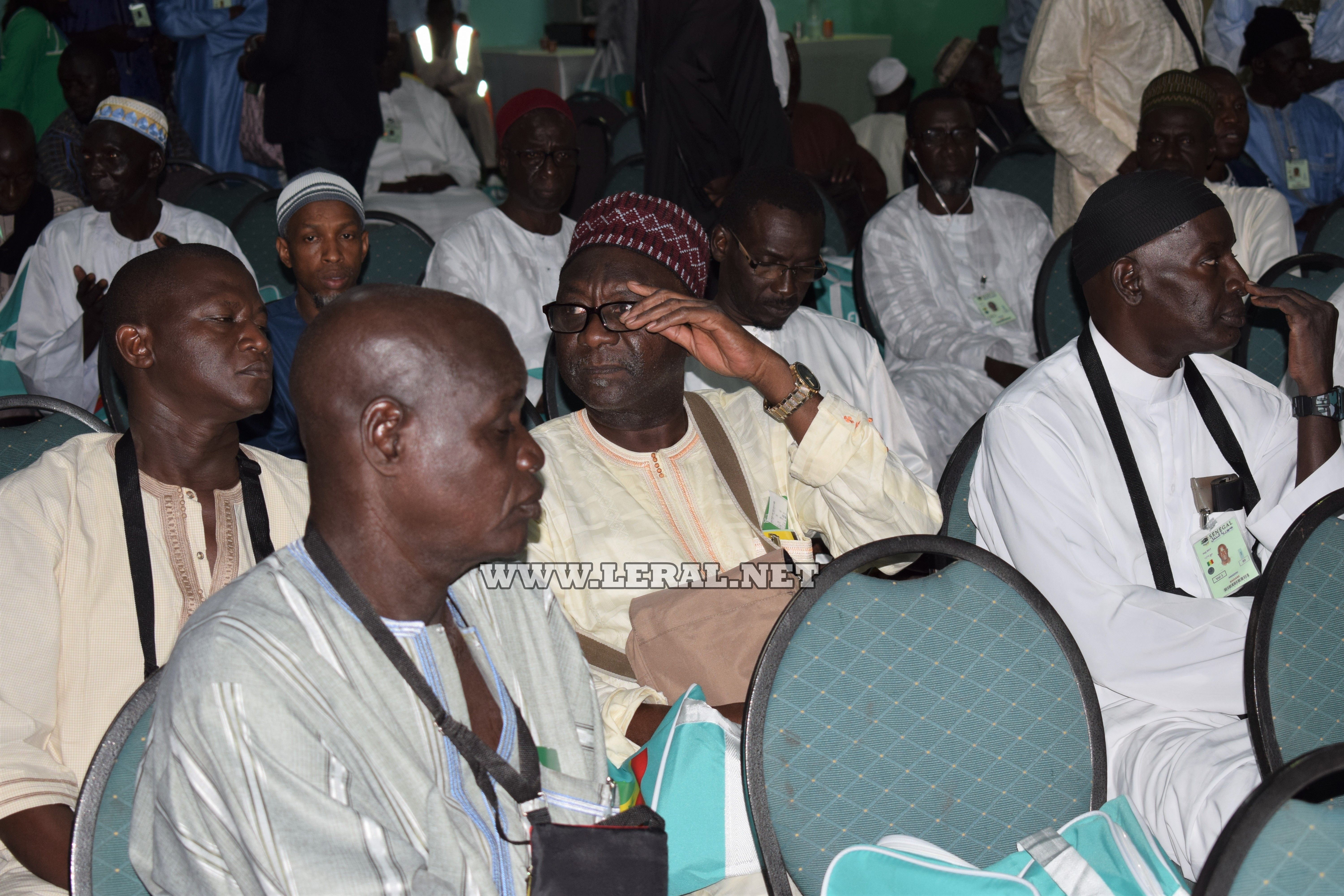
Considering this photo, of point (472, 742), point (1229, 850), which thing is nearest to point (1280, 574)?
point (1229, 850)

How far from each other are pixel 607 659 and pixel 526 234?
10.0 feet

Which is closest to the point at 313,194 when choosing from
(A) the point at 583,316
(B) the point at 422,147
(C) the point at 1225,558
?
(A) the point at 583,316

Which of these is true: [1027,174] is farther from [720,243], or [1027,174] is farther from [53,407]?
[53,407]

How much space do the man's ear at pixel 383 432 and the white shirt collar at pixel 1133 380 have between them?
187 centimetres

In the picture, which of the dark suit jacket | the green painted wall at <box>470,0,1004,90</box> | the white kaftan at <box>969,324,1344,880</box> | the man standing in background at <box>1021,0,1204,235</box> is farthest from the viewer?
the green painted wall at <box>470,0,1004,90</box>

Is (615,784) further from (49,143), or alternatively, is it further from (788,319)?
(49,143)

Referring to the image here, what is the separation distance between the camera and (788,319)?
3.65 m

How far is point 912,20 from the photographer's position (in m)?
11.6

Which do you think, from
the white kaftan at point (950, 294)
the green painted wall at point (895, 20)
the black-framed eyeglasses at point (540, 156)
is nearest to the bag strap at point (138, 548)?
the white kaftan at point (950, 294)

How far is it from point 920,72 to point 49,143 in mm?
8691

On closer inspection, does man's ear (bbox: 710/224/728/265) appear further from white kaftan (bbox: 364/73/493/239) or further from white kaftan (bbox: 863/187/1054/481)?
white kaftan (bbox: 364/73/493/239)

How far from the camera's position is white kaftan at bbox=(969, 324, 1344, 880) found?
2137 mm

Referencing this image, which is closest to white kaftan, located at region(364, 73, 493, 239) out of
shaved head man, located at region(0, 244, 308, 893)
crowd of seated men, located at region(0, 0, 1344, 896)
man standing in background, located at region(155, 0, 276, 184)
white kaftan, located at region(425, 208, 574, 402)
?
man standing in background, located at region(155, 0, 276, 184)

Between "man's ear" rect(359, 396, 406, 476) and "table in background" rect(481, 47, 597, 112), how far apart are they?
30.3ft
